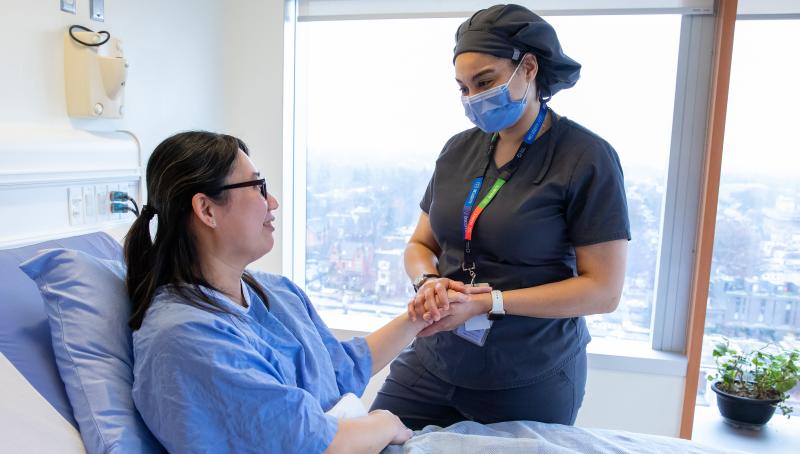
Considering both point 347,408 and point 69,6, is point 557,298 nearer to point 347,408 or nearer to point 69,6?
point 347,408

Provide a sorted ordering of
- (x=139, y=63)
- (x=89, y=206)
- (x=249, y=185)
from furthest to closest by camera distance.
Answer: (x=139, y=63)
(x=89, y=206)
(x=249, y=185)

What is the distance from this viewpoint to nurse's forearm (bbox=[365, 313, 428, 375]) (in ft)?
5.05

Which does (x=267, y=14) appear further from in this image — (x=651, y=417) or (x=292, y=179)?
(x=651, y=417)

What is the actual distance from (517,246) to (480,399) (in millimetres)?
407

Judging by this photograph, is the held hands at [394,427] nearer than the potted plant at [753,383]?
Yes

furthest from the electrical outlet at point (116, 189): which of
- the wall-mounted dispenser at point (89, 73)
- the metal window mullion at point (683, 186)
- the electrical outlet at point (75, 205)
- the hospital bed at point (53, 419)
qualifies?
A: the metal window mullion at point (683, 186)

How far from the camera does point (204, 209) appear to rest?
117 centimetres

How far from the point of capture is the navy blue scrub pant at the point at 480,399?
146 centimetres

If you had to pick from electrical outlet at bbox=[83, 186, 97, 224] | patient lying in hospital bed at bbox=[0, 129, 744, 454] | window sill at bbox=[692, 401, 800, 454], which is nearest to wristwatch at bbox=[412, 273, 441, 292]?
patient lying in hospital bed at bbox=[0, 129, 744, 454]

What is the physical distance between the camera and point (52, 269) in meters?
1.16

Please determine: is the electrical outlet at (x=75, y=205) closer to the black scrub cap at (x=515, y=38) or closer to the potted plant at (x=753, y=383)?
the black scrub cap at (x=515, y=38)

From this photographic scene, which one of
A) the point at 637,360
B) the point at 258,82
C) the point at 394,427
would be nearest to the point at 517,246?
the point at 394,427

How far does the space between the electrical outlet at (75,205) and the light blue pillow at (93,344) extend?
0.56 m

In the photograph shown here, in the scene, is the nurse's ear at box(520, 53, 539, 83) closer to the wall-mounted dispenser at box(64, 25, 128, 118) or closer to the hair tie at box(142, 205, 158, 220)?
the hair tie at box(142, 205, 158, 220)
